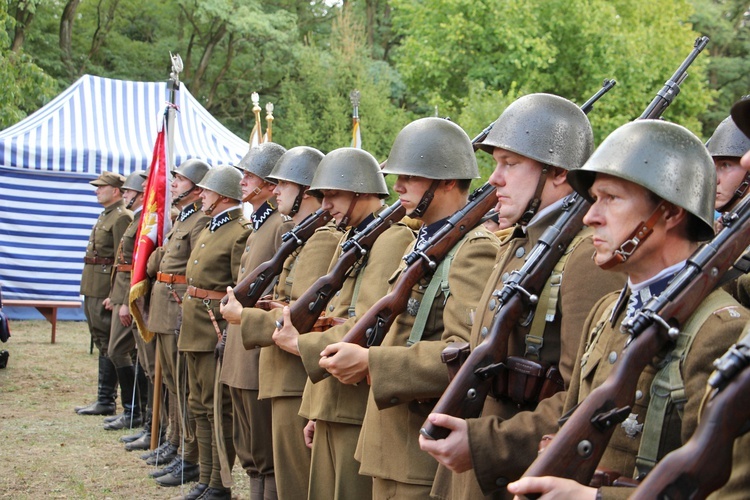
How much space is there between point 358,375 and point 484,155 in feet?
38.5

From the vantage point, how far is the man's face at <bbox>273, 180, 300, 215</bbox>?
6328mm

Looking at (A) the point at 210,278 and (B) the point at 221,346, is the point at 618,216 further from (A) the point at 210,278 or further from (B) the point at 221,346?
(A) the point at 210,278

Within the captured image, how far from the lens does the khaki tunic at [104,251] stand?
430 inches

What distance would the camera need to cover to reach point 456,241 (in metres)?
4.13

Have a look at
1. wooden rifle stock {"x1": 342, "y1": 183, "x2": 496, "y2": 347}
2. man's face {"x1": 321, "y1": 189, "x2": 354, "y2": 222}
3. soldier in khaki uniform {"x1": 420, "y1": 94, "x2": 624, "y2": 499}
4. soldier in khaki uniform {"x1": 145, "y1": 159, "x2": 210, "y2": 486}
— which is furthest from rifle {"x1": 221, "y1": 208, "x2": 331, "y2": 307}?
soldier in khaki uniform {"x1": 420, "y1": 94, "x2": 624, "y2": 499}

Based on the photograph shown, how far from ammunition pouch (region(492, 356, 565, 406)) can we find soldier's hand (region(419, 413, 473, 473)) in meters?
0.28

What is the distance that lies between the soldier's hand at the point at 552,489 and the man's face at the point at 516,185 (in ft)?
4.63

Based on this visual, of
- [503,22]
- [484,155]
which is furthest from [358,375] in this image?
[503,22]

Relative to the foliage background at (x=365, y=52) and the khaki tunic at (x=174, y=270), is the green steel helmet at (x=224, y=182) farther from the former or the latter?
the foliage background at (x=365, y=52)

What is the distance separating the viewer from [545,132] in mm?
3525

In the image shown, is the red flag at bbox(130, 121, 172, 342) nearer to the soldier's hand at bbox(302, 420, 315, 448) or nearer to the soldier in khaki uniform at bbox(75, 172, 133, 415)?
the soldier in khaki uniform at bbox(75, 172, 133, 415)

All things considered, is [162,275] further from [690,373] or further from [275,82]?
[275,82]

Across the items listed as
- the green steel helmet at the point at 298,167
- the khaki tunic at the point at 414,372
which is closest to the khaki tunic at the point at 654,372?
the khaki tunic at the point at 414,372

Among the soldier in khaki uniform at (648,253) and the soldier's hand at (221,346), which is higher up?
the soldier in khaki uniform at (648,253)
